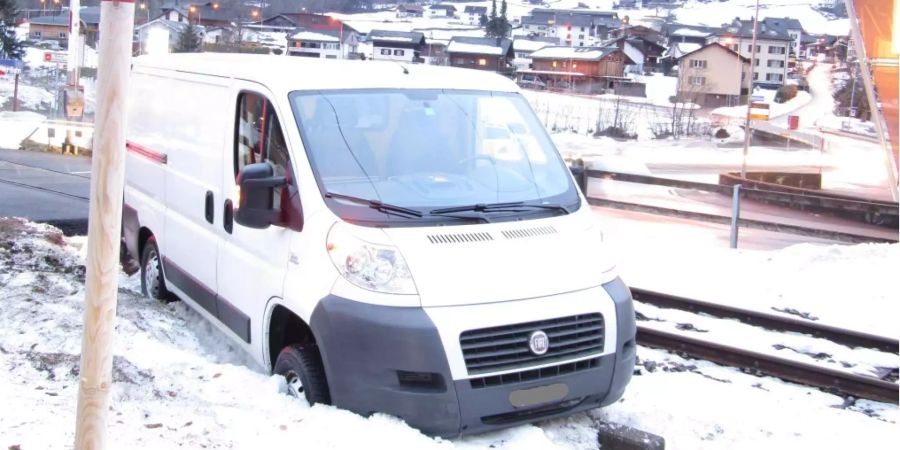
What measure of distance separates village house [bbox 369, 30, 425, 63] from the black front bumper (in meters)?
27.6

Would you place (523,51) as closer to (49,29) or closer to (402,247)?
(49,29)

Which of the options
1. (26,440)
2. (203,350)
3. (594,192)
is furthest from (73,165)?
(26,440)

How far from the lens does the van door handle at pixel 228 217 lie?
19.4 feet

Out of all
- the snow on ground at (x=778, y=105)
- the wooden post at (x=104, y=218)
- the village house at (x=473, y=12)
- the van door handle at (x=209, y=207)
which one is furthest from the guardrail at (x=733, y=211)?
the village house at (x=473, y=12)

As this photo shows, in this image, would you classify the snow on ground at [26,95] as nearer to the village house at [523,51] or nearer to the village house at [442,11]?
the village house at [523,51]

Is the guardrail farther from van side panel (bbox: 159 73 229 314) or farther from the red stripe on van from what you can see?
van side panel (bbox: 159 73 229 314)

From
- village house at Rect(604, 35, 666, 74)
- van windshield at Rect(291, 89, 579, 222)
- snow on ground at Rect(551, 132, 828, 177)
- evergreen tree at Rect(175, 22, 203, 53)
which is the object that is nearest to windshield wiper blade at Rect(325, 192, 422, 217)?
van windshield at Rect(291, 89, 579, 222)

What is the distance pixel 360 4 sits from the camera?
182 ft

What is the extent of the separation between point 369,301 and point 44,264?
502cm

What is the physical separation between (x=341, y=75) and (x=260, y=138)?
617mm

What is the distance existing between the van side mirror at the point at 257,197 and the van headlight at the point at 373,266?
62 centimetres

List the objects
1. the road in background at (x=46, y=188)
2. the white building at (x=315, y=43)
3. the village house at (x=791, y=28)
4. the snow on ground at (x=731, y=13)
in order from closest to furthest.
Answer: the road in background at (x=46, y=188) < the white building at (x=315, y=43) < the village house at (x=791, y=28) < the snow on ground at (x=731, y=13)

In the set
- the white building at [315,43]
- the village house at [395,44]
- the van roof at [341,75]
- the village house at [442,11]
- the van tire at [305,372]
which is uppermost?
the village house at [442,11]

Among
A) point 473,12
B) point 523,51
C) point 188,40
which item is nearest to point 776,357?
point 188,40
